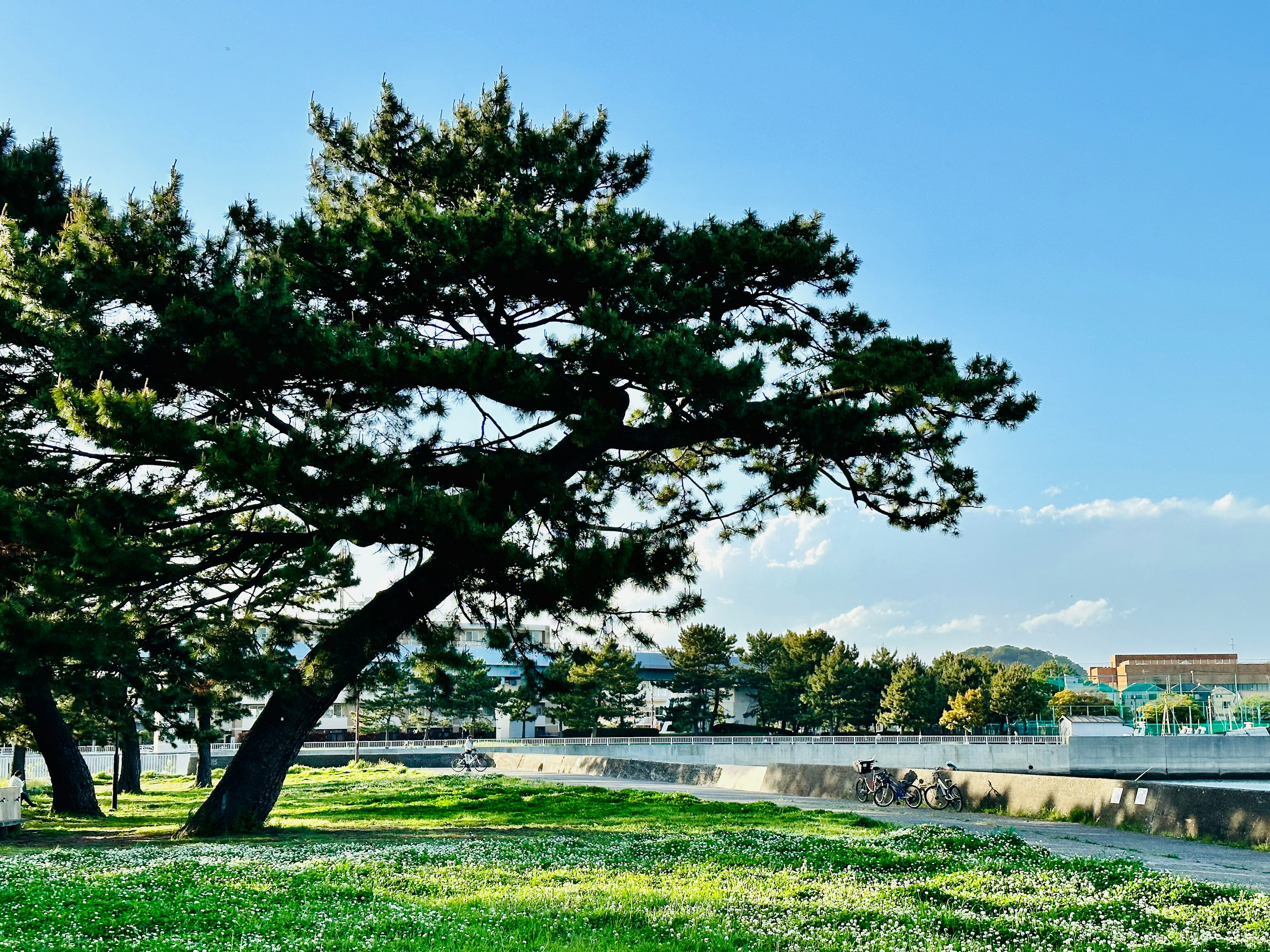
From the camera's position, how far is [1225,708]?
13200cm

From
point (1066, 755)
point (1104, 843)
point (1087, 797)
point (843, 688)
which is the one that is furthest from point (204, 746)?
point (843, 688)

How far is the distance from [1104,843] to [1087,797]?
9.85 ft

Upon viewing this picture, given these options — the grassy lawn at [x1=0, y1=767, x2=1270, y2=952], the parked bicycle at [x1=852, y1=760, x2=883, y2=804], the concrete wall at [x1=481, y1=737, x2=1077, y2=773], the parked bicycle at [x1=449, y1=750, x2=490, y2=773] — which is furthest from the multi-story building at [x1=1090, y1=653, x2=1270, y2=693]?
the grassy lawn at [x1=0, y1=767, x2=1270, y2=952]

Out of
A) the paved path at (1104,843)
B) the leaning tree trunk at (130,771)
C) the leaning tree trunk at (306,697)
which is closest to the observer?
the paved path at (1104,843)

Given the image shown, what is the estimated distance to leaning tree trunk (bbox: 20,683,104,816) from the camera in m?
20.4

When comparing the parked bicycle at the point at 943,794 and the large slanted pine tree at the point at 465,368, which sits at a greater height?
the large slanted pine tree at the point at 465,368

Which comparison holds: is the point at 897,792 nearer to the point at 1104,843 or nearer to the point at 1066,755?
the point at 1104,843

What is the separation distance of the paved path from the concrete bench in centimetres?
1235

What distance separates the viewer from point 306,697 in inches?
617

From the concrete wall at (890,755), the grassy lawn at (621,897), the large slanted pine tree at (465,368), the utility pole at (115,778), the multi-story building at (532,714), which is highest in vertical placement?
the large slanted pine tree at (465,368)

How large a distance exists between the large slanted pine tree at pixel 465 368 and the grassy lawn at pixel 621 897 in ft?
12.7

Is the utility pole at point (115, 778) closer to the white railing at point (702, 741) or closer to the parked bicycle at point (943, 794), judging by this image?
the parked bicycle at point (943, 794)

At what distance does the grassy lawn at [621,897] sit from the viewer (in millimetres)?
6387

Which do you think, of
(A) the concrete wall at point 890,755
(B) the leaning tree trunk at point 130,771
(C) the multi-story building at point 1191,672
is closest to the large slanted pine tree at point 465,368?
(B) the leaning tree trunk at point 130,771
